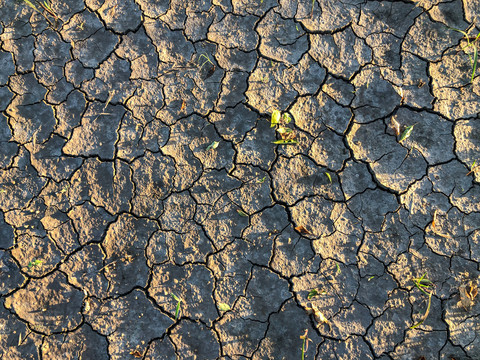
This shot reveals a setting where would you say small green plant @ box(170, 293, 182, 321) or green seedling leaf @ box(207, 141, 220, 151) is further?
green seedling leaf @ box(207, 141, 220, 151)

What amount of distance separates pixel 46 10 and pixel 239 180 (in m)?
2.20

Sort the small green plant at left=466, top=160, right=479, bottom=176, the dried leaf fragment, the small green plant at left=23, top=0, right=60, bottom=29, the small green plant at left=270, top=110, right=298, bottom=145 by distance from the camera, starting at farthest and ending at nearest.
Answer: the small green plant at left=23, top=0, right=60, bottom=29, the small green plant at left=270, top=110, right=298, bottom=145, the small green plant at left=466, top=160, right=479, bottom=176, the dried leaf fragment

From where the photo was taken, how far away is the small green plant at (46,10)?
3195 mm

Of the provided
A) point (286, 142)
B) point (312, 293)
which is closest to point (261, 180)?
point (286, 142)

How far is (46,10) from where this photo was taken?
3.21 metres

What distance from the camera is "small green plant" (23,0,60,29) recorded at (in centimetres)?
Answer: 320

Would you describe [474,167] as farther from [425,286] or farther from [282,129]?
[282,129]

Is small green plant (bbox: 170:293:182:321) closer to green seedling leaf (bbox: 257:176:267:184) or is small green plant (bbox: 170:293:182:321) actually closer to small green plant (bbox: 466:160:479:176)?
green seedling leaf (bbox: 257:176:267:184)

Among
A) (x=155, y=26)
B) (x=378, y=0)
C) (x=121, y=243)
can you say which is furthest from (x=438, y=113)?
(x=121, y=243)

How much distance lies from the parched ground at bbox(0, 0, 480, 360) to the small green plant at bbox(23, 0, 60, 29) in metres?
0.02

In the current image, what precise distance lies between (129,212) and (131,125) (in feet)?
2.26

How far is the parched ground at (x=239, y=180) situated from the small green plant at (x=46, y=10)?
19 mm

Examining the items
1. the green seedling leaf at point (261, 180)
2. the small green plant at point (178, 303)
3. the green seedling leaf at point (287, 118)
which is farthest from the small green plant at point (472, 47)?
the small green plant at point (178, 303)

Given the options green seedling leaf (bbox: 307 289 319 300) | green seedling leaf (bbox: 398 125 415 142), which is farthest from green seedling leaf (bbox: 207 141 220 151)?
green seedling leaf (bbox: 398 125 415 142)
